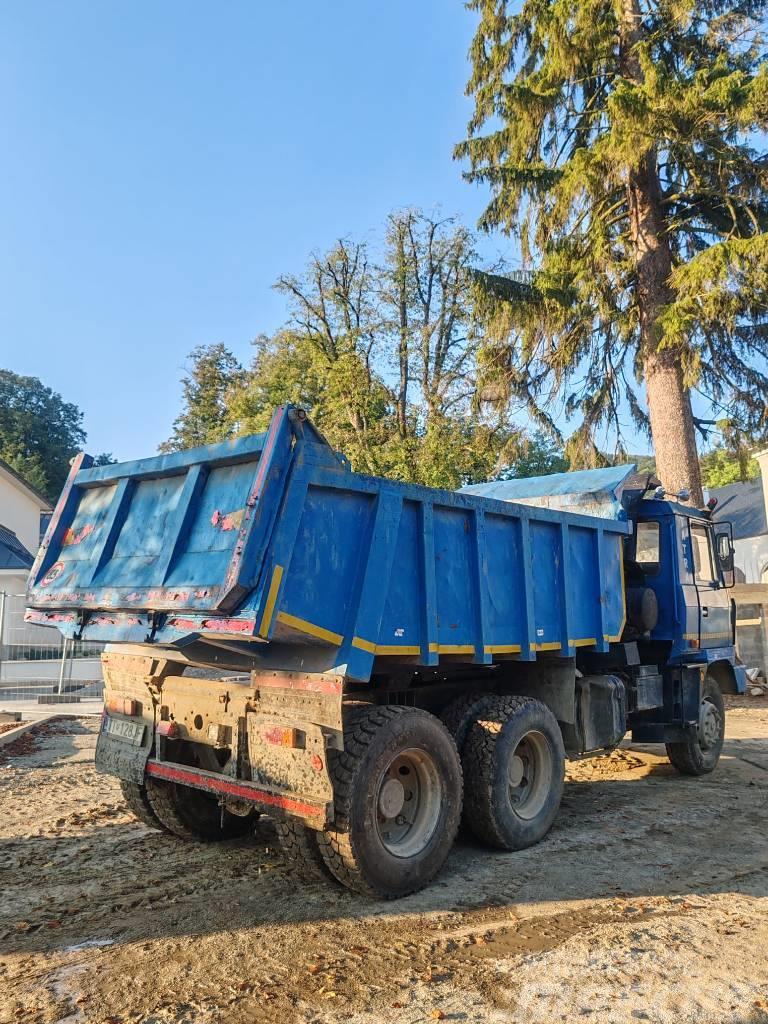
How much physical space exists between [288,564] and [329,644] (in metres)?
0.57

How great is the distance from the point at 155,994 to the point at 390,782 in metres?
1.79

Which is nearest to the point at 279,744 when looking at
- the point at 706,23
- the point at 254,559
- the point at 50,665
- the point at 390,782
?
the point at 390,782

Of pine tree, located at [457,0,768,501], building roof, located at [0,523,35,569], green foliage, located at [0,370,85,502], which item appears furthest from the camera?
green foliage, located at [0,370,85,502]

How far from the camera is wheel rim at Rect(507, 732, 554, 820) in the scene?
5.82 m

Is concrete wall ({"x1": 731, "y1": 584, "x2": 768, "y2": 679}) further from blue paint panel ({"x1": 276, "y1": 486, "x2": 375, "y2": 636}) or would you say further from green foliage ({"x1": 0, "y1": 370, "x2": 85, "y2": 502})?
green foliage ({"x1": 0, "y1": 370, "x2": 85, "y2": 502})

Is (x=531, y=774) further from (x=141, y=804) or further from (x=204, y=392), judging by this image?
(x=204, y=392)

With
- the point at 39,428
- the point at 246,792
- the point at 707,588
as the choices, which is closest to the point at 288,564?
the point at 246,792

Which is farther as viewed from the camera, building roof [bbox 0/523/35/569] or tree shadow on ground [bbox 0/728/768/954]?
building roof [bbox 0/523/35/569]

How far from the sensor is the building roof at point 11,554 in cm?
2421

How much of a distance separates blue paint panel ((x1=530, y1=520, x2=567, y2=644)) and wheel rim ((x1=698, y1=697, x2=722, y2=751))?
2947mm

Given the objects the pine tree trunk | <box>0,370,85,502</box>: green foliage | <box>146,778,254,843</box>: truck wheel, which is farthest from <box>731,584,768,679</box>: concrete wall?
<box>0,370,85,502</box>: green foliage

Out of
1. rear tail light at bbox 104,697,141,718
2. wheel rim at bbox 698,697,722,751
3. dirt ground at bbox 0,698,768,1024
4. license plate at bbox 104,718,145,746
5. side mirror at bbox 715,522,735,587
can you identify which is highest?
side mirror at bbox 715,522,735,587

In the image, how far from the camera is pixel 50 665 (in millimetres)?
14570

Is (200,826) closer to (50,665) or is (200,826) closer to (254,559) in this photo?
(254,559)
